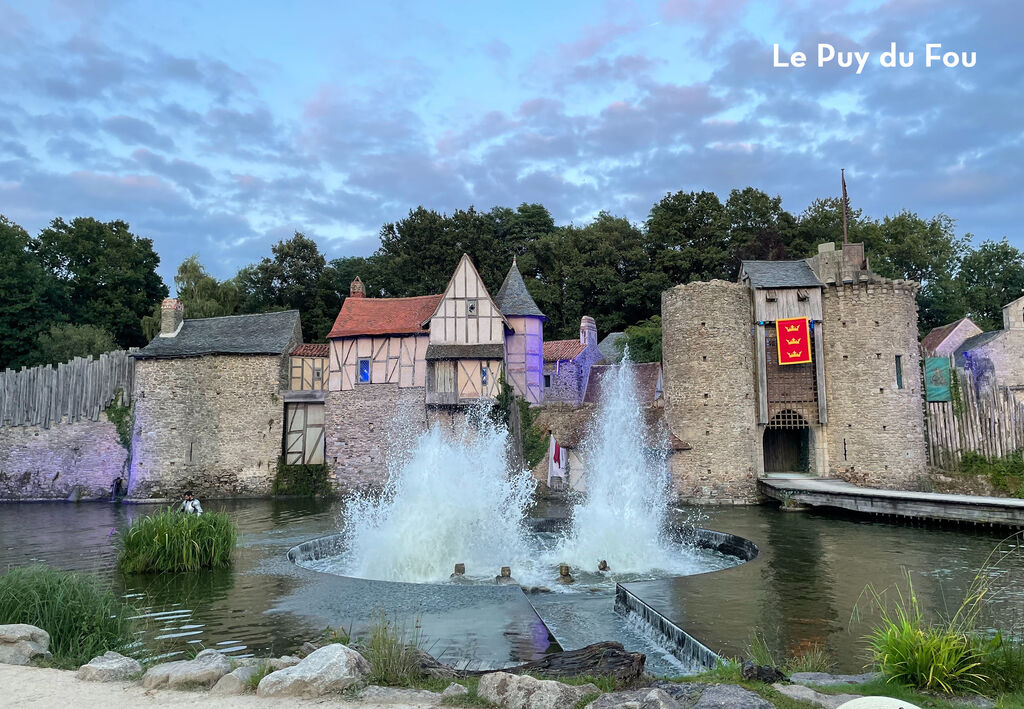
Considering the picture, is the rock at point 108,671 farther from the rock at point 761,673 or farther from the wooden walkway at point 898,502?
Result: the wooden walkway at point 898,502

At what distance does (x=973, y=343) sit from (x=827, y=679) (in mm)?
34886

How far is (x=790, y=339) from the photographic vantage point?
78.2ft

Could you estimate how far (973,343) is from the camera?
34062 mm

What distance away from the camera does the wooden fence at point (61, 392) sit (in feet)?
91.7

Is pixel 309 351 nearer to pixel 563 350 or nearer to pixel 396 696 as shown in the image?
pixel 563 350

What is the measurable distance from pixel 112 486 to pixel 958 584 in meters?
28.8

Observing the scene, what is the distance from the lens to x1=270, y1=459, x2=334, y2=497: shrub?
92.1 ft

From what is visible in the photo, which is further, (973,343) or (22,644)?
(973,343)

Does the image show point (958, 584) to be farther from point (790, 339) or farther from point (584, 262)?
point (584, 262)

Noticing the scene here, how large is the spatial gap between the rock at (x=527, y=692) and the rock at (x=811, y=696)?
1.44 m

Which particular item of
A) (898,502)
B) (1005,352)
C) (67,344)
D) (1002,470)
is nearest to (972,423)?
(1002,470)

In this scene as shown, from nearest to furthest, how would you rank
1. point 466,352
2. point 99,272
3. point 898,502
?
point 898,502 → point 466,352 → point 99,272

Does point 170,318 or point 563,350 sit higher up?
point 170,318

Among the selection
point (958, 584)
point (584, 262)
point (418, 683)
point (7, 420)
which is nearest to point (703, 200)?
point (584, 262)
